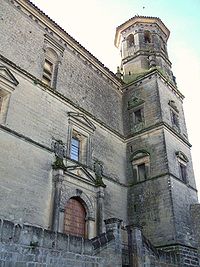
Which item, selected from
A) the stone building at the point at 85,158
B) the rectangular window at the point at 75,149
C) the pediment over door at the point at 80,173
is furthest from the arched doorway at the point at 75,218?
the rectangular window at the point at 75,149

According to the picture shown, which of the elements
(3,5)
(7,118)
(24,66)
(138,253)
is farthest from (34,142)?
(3,5)

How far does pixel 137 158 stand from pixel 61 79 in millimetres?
5748

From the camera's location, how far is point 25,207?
10586mm

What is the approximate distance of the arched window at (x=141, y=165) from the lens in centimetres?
1565

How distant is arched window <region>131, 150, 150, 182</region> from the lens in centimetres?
1565

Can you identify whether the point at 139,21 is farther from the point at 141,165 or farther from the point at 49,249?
the point at 49,249

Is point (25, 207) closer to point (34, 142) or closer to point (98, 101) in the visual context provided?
point (34, 142)

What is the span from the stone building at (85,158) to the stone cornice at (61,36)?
5 cm

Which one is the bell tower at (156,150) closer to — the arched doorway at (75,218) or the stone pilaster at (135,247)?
the arched doorway at (75,218)

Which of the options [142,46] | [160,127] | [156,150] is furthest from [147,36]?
[156,150]

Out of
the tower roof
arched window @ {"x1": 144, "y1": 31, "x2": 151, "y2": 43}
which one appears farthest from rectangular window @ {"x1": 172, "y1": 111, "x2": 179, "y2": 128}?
the tower roof

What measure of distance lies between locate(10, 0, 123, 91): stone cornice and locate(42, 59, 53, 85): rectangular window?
1719 mm

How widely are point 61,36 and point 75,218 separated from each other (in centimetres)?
931

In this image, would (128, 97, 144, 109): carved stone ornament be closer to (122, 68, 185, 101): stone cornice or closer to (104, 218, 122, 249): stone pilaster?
(122, 68, 185, 101): stone cornice
